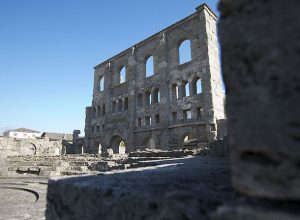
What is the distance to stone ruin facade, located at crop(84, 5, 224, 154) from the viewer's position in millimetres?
16281

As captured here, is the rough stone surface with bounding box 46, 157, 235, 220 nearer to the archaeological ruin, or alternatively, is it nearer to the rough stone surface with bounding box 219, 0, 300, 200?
the archaeological ruin

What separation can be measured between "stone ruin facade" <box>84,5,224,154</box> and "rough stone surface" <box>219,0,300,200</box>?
581 inches

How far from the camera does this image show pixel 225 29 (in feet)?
2.97

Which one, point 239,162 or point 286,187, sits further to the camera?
point 239,162

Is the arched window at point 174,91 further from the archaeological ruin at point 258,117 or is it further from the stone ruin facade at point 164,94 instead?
the archaeological ruin at point 258,117

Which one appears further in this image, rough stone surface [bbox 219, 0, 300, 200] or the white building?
the white building

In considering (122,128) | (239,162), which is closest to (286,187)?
(239,162)

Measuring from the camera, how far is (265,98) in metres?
0.72

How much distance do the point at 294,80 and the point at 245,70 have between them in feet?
0.57

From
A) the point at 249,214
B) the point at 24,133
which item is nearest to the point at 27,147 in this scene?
the point at 249,214

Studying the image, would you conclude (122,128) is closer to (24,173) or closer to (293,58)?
(24,173)

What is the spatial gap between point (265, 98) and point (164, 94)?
18.2 m

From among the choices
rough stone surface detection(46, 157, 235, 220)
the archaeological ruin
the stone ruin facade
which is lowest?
rough stone surface detection(46, 157, 235, 220)

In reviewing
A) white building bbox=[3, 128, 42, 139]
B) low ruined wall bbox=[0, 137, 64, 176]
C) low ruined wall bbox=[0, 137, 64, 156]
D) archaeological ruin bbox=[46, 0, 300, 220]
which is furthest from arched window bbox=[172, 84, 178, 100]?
white building bbox=[3, 128, 42, 139]
